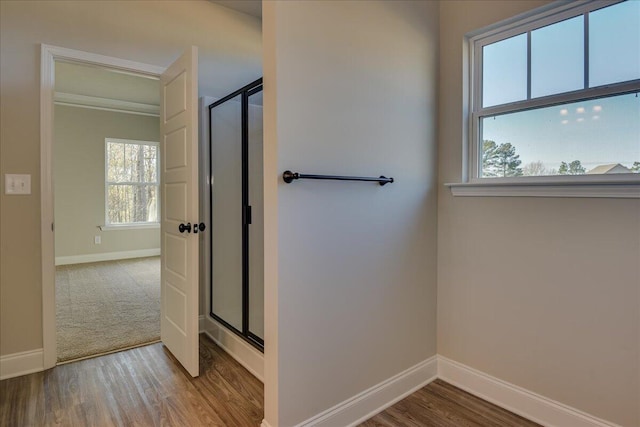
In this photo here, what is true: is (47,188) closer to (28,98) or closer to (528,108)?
(28,98)

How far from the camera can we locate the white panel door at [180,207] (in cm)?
222

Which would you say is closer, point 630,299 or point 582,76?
point 630,299

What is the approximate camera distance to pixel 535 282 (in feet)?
6.16

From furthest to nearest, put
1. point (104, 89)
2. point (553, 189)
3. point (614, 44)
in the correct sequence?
point (104, 89)
point (553, 189)
point (614, 44)

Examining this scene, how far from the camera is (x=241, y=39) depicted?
3.11 meters

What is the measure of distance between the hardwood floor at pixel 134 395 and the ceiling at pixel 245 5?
9.21ft

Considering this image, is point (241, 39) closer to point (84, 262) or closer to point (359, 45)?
point (359, 45)

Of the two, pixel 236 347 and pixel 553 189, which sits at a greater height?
pixel 553 189

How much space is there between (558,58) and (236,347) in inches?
103

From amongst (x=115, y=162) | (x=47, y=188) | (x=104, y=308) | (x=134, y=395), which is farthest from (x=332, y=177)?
(x=115, y=162)

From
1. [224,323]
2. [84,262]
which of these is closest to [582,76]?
[224,323]

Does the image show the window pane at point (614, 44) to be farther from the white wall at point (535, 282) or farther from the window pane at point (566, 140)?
the white wall at point (535, 282)

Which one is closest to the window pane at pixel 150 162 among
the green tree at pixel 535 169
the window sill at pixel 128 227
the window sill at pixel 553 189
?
the window sill at pixel 128 227

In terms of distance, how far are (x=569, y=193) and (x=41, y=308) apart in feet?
10.4
